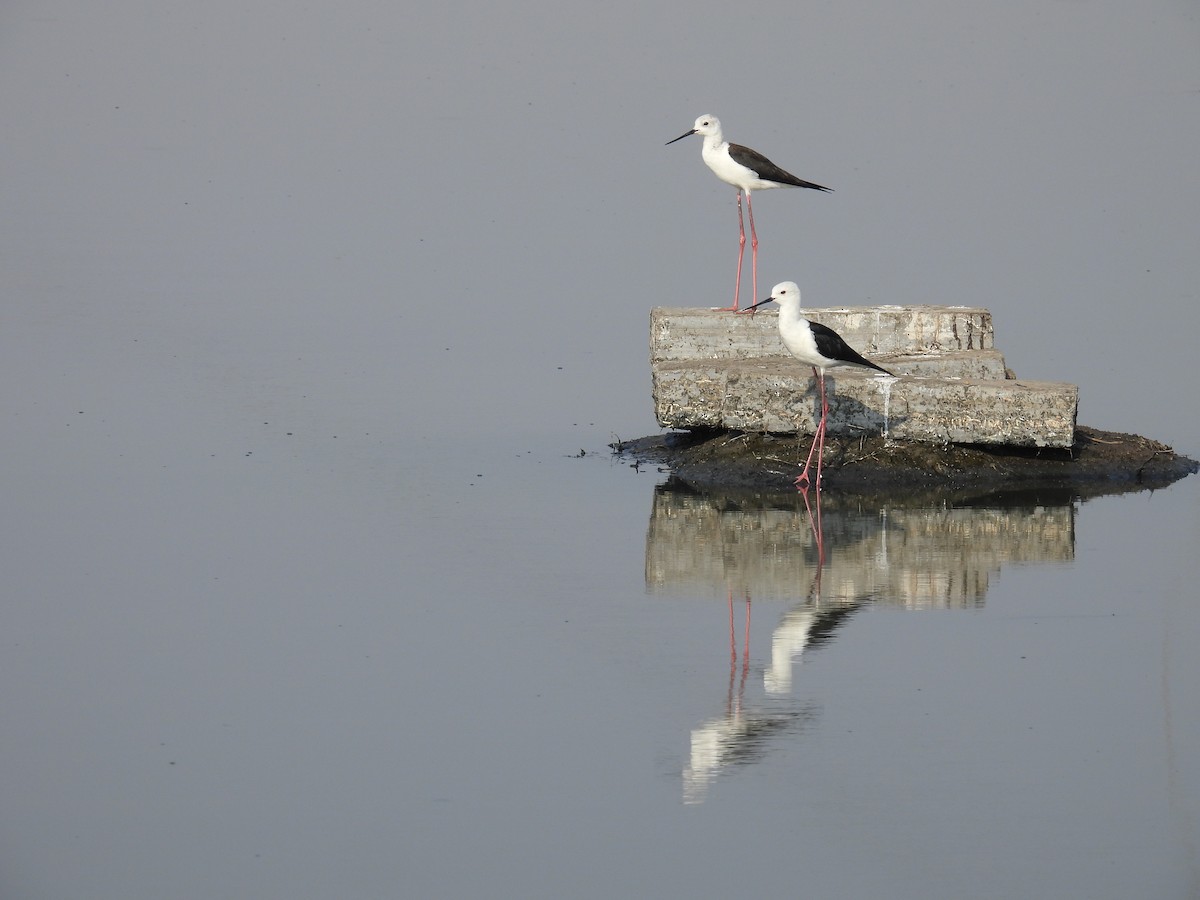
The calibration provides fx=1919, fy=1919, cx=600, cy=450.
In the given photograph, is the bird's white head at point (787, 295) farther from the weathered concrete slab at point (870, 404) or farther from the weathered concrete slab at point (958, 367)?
the weathered concrete slab at point (958, 367)

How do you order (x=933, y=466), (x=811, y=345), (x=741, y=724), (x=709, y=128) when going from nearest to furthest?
(x=741, y=724) → (x=811, y=345) → (x=933, y=466) → (x=709, y=128)

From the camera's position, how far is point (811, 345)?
1014 cm

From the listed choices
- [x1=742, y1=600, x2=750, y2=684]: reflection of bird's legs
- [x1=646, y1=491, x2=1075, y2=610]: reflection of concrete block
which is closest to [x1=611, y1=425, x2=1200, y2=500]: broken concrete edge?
[x1=646, y1=491, x2=1075, y2=610]: reflection of concrete block

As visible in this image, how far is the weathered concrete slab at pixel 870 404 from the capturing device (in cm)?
1048

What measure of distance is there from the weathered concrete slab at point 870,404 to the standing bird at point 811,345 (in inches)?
8.8

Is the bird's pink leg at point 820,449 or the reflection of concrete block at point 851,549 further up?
the bird's pink leg at point 820,449

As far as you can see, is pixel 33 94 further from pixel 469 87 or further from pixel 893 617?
pixel 893 617

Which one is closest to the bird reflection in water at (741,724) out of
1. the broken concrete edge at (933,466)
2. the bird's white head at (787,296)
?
the broken concrete edge at (933,466)

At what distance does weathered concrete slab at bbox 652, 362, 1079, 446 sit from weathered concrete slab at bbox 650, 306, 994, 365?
0.54 m

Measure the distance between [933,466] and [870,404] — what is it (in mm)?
496

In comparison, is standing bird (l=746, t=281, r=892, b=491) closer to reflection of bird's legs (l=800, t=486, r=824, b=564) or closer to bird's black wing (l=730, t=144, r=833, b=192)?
reflection of bird's legs (l=800, t=486, r=824, b=564)

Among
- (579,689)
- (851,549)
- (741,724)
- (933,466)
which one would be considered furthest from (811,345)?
(741,724)

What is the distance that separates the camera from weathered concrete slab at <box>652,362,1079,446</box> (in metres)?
10.5

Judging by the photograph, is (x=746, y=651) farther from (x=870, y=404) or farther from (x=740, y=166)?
(x=740, y=166)
